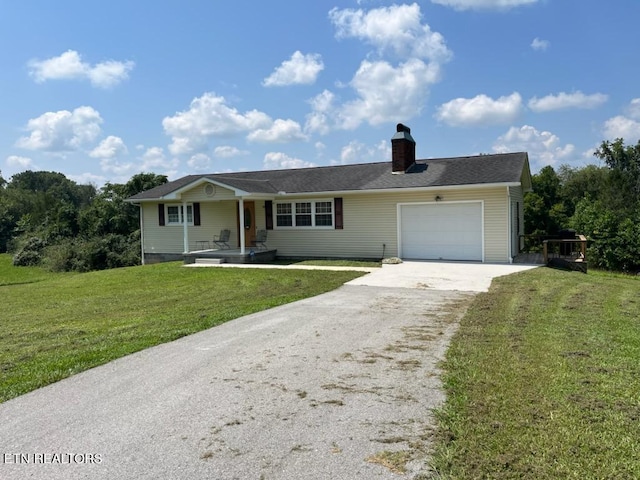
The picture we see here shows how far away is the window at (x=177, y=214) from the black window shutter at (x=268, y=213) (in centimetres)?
351

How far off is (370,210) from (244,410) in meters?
13.9

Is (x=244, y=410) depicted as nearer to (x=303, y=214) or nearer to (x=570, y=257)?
(x=570, y=257)

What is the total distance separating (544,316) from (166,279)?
1039 centimetres

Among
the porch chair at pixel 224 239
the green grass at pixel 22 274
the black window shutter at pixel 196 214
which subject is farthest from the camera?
the black window shutter at pixel 196 214

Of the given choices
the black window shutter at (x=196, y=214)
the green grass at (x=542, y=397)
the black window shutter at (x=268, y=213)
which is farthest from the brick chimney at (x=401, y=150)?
the green grass at (x=542, y=397)

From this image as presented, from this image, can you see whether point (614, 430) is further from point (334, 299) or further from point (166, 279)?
point (166, 279)

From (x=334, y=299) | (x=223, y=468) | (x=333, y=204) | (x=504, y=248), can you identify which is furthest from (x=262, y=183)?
(x=223, y=468)

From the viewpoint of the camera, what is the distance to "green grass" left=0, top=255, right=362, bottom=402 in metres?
5.83

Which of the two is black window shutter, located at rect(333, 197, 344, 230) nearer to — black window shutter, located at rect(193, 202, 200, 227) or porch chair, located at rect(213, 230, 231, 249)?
porch chair, located at rect(213, 230, 231, 249)

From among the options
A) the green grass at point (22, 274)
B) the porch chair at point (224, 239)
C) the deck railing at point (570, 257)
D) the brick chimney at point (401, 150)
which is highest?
the brick chimney at point (401, 150)

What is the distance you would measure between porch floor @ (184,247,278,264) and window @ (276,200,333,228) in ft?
4.08

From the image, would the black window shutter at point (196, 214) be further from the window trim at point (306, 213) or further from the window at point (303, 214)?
the window at point (303, 214)

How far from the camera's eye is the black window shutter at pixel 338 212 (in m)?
18.0

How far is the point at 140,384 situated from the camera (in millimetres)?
4840
